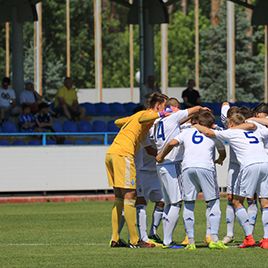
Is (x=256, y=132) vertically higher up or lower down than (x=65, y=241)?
higher up

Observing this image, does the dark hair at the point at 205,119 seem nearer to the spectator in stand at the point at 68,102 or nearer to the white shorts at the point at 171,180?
the white shorts at the point at 171,180

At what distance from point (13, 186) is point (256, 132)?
44.2 feet

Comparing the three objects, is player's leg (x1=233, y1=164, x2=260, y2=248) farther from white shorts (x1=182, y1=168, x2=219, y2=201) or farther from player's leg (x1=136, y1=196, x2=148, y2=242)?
player's leg (x1=136, y1=196, x2=148, y2=242)

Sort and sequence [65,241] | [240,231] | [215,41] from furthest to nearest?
[215,41]
[240,231]
[65,241]

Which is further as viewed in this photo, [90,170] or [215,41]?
[215,41]

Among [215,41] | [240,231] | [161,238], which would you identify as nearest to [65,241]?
[161,238]

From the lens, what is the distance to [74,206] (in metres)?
28.7

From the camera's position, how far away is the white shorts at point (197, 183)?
17.8 meters

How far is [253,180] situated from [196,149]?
2.78 ft

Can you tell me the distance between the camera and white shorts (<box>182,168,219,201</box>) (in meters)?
17.8

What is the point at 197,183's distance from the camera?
17.8 meters

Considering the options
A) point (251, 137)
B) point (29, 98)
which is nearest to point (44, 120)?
point (29, 98)

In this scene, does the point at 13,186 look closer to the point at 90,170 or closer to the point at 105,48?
the point at 90,170

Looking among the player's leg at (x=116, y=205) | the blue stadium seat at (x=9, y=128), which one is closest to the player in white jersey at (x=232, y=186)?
the player's leg at (x=116, y=205)
